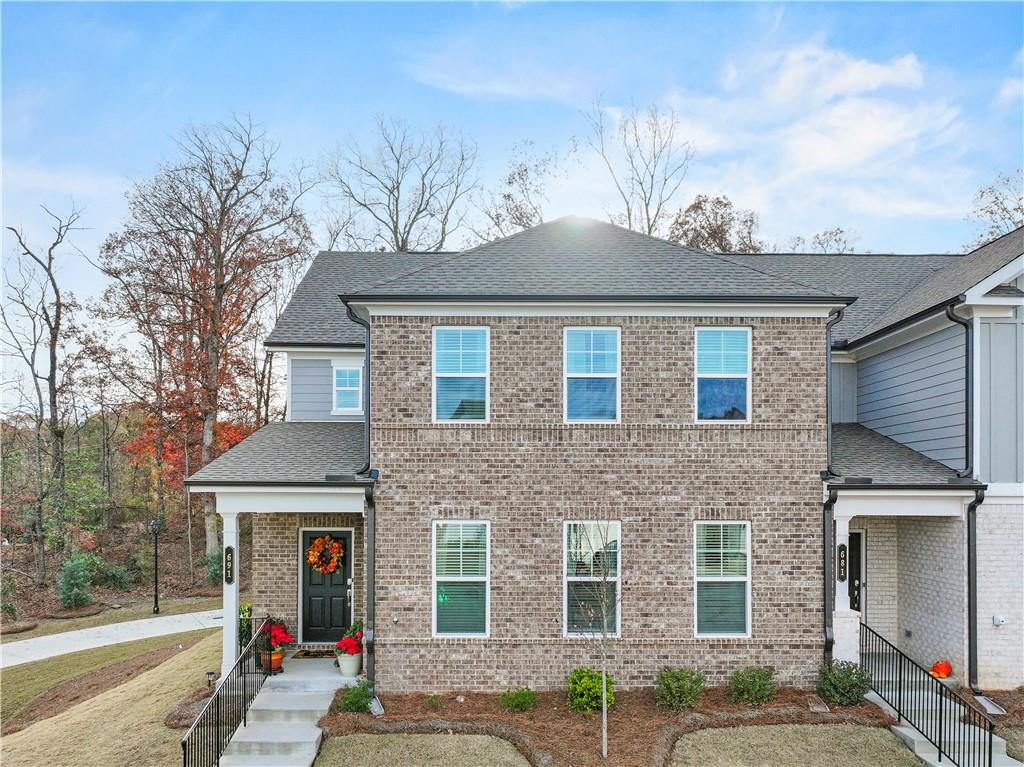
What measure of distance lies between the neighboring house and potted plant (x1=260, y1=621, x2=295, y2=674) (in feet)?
1.72

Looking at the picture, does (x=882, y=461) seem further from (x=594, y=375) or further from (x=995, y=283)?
(x=594, y=375)

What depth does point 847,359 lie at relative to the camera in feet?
44.4

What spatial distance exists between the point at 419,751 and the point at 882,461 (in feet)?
27.6

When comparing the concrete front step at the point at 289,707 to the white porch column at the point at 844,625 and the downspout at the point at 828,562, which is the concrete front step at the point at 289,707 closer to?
the downspout at the point at 828,562

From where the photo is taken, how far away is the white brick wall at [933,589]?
1045 centimetres

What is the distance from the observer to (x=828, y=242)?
2994 centimetres

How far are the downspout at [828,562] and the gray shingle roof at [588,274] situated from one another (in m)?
3.13

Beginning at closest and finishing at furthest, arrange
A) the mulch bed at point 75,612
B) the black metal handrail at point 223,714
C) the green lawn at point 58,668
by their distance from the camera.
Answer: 1. the black metal handrail at point 223,714
2. the green lawn at point 58,668
3. the mulch bed at point 75,612

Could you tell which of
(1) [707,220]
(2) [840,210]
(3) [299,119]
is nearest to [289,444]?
(3) [299,119]

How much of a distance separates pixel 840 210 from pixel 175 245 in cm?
2685

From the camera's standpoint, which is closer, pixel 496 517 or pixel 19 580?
pixel 496 517

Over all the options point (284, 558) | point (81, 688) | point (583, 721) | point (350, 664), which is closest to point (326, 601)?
point (284, 558)

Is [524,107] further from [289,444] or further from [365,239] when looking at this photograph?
[289,444]

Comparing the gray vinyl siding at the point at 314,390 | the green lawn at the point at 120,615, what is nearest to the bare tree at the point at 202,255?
the green lawn at the point at 120,615
